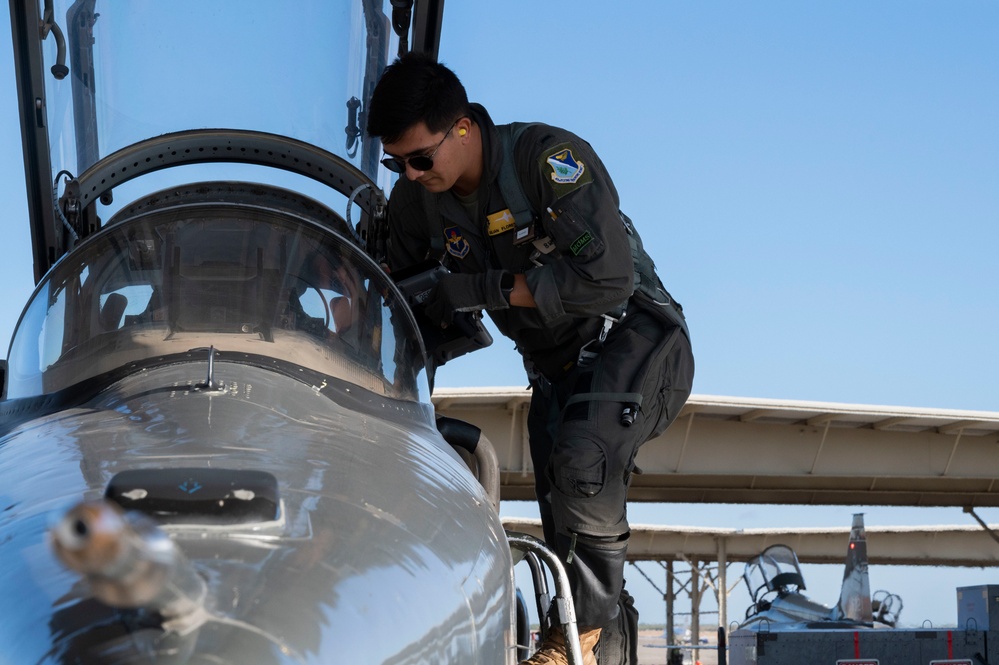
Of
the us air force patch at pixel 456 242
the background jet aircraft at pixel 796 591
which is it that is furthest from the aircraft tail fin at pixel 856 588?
the us air force patch at pixel 456 242

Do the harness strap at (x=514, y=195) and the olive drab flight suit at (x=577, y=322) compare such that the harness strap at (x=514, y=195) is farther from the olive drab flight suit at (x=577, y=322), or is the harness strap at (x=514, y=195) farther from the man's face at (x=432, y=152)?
the man's face at (x=432, y=152)

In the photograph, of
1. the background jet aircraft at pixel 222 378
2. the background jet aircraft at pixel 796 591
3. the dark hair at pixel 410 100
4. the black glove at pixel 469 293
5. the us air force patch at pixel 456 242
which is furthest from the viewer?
the background jet aircraft at pixel 796 591

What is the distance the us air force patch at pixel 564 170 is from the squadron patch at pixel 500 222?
30 cm

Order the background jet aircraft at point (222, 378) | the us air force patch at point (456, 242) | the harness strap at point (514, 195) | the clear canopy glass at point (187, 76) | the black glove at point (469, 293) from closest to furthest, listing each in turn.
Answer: the background jet aircraft at point (222, 378)
the black glove at point (469, 293)
the harness strap at point (514, 195)
the us air force patch at point (456, 242)
the clear canopy glass at point (187, 76)

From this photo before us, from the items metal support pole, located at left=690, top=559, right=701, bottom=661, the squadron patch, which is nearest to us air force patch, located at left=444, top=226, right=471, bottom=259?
the squadron patch

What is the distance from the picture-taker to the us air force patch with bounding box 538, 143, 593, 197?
14.1 ft

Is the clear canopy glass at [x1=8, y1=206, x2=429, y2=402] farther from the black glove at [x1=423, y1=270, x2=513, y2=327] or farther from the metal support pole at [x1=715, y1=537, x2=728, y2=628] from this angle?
the metal support pole at [x1=715, y1=537, x2=728, y2=628]

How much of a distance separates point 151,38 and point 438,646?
384 cm

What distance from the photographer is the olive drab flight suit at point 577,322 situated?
4152 millimetres

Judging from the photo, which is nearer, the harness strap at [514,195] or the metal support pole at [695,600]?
the harness strap at [514,195]

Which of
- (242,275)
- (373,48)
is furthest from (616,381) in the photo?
(373,48)

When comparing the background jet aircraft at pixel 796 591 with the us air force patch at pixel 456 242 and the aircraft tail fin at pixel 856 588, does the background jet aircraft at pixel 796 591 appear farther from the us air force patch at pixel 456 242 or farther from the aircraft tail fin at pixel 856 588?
the us air force patch at pixel 456 242

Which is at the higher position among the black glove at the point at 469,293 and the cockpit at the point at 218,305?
the black glove at the point at 469,293

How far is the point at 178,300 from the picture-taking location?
11.2 ft
